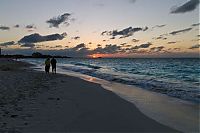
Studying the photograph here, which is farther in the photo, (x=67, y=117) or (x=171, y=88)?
(x=171, y=88)

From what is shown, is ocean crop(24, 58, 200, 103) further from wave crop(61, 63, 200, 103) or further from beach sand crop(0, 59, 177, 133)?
beach sand crop(0, 59, 177, 133)

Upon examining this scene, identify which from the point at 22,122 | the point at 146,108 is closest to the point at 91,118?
the point at 22,122

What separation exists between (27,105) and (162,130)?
16.6 ft

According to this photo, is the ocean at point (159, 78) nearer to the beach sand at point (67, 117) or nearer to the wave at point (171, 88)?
the wave at point (171, 88)

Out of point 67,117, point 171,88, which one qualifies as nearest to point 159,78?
point 171,88

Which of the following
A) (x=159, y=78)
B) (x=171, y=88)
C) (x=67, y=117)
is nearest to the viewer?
(x=67, y=117)

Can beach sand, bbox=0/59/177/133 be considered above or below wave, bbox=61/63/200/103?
above

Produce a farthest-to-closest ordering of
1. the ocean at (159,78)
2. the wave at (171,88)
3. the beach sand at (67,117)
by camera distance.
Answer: the ocean at (159,78) → the wave at (171,88) → the beach sand at (67,117)

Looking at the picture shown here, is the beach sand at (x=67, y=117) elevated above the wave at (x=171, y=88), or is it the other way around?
the beach sand at (x=67, y=117)

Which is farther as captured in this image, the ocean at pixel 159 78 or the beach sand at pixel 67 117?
the ocean at pixel 159 78

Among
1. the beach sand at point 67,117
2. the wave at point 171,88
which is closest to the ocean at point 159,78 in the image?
the wave at point 171,88

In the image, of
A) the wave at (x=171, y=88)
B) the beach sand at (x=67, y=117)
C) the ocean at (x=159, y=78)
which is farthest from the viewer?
the ocean at (x=159, y=78)

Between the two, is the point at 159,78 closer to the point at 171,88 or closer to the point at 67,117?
the point at 171,88

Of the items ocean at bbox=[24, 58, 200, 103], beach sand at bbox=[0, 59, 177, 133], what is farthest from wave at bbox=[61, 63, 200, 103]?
beach sand at bbox=[0, 59, 177, 133]
